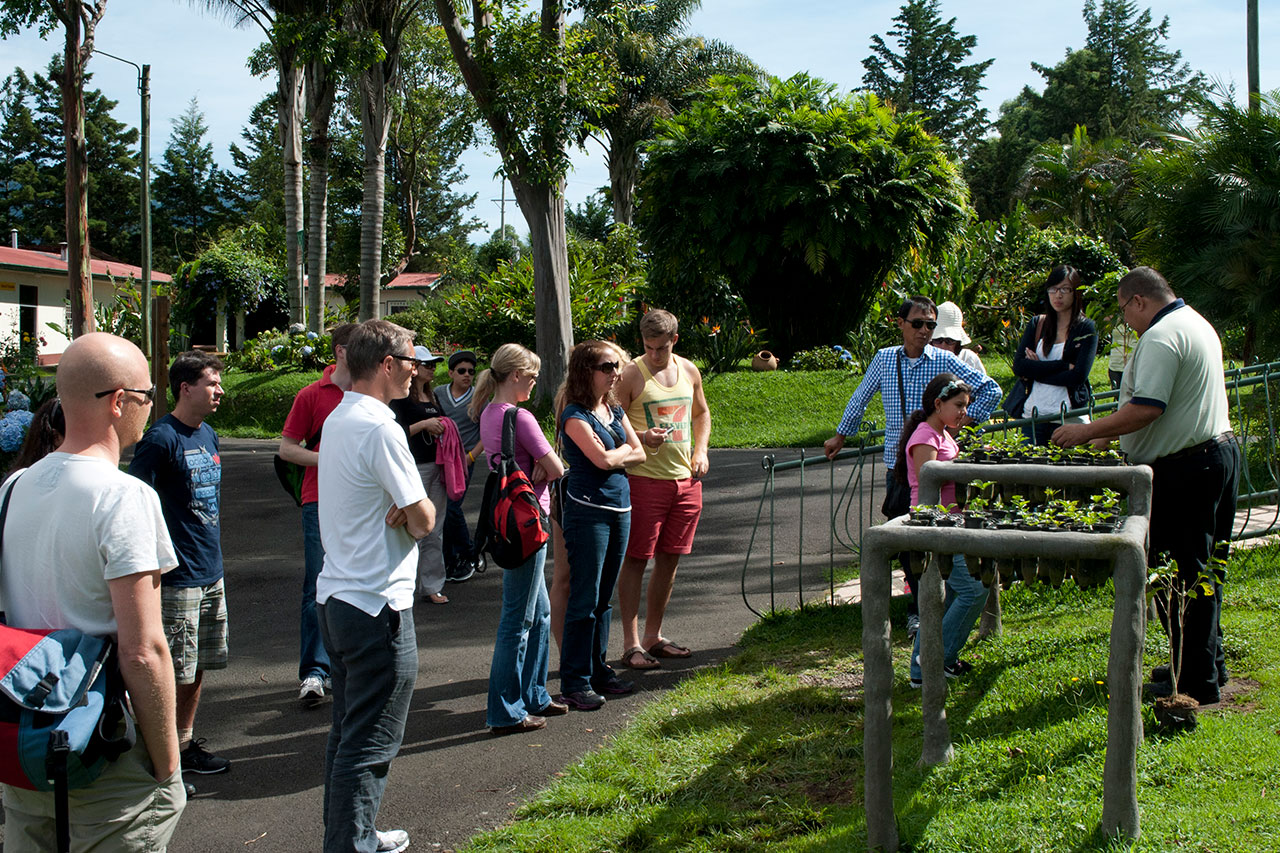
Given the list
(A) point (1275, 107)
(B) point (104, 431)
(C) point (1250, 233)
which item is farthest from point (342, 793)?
(A) point (1275, 107)

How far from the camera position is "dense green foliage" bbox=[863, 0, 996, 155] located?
60688 mm

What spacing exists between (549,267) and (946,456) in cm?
928

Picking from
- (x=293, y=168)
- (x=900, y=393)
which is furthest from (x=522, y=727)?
(x=293, y=168)

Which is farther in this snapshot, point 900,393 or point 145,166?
point 145,166

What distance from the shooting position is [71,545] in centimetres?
258

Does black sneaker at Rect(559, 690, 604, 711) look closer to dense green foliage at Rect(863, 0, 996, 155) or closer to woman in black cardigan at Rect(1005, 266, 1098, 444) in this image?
woman in black cardigan at Rect(1005, 266, 1098, 444)

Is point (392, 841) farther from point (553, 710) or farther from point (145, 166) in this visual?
point (145, 166)

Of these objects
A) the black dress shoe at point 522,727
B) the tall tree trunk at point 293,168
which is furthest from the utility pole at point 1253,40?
the tall tree trunk at point 293,168

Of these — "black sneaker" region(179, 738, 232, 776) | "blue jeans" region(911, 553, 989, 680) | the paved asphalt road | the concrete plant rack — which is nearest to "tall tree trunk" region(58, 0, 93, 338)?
the paved asphalt road

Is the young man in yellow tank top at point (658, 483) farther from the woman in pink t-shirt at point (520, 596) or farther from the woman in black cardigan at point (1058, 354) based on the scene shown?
the woman in black cardigan at point (1058, 354)

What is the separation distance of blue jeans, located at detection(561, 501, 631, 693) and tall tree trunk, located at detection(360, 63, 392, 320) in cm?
1755

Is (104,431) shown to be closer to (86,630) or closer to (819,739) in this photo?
(86,630)

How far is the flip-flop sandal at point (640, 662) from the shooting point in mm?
5941

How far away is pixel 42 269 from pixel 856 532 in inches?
1592
